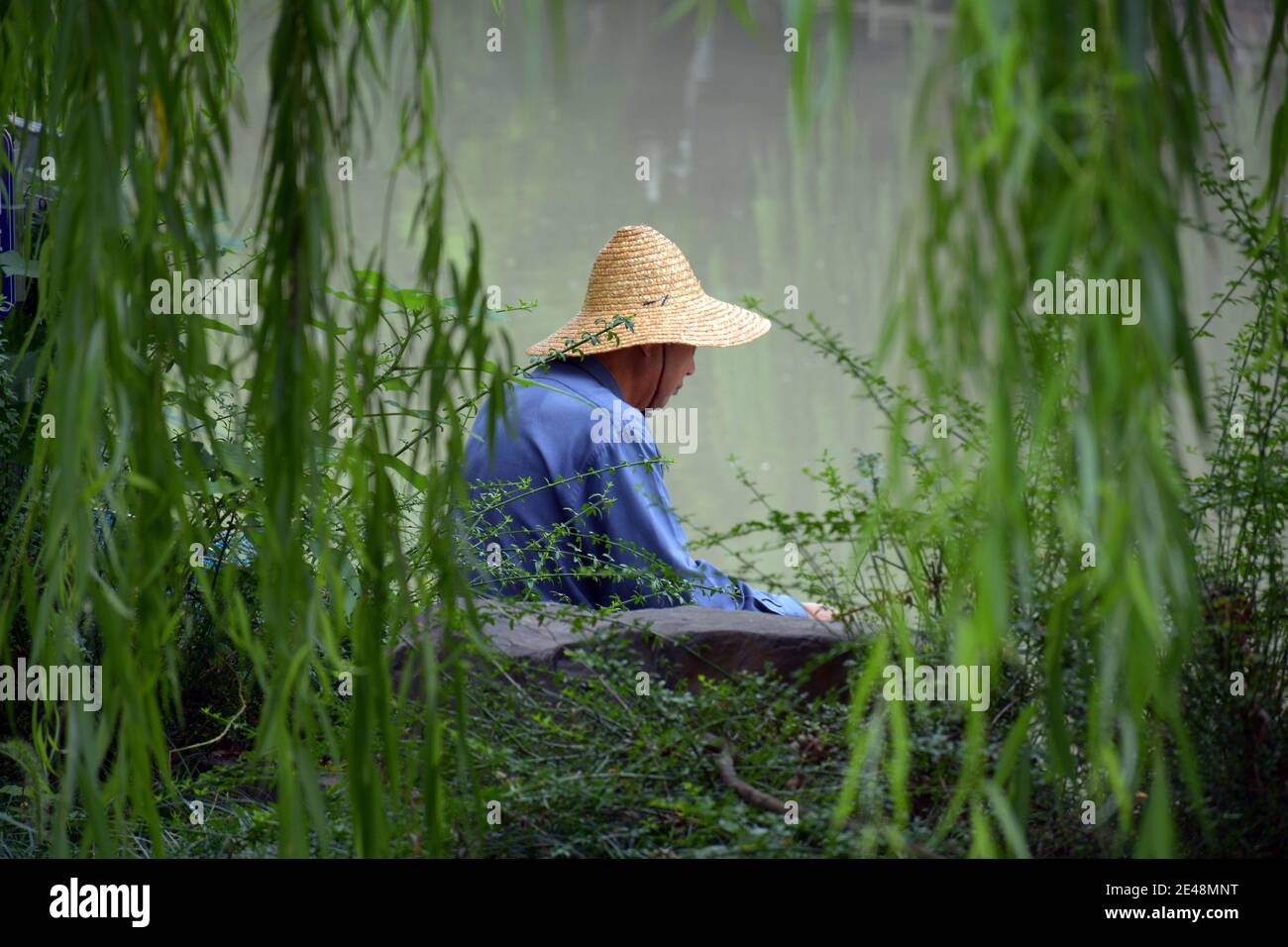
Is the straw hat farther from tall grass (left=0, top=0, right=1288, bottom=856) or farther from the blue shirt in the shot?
tall grass (left=0, top=0, right=1288, bottom=856)

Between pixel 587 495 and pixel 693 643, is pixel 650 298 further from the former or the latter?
pixel 693 643

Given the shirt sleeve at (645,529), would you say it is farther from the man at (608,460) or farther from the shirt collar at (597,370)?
the shirt collar at (597,370)

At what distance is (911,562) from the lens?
5.10ft

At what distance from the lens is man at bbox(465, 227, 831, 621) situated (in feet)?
6.44

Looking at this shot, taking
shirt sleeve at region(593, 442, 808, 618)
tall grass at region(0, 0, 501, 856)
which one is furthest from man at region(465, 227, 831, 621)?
tall grass at region(0, 0, 501, 856)

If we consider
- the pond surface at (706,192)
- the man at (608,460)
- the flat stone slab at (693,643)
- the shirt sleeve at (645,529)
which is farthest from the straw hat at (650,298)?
the pond surface at (706,192)

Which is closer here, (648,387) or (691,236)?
(648,387)

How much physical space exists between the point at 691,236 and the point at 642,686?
8.56 metres

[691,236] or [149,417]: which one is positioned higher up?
[691,236]

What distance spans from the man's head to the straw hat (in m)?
0.08

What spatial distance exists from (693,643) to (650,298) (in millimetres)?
1068
